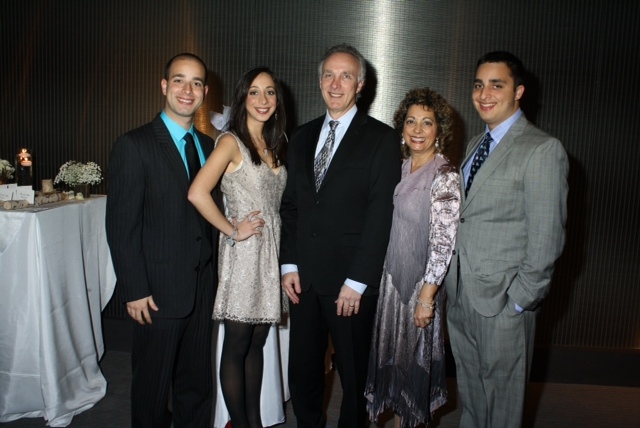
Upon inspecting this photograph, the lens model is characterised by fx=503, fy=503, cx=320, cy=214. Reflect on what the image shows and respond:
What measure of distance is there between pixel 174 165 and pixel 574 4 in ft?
8.91

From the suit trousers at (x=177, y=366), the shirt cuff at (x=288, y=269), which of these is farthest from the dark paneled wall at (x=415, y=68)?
the suit trousers at (x=177, y=366)

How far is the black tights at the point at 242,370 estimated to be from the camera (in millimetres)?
2213

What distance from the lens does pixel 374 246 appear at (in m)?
2.06

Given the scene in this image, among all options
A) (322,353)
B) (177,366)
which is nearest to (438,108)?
(322,353)

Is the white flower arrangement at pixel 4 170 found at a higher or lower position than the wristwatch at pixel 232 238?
higher

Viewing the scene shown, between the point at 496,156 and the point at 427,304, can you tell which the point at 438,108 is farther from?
the point at 427,304

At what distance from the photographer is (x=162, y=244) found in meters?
1.98

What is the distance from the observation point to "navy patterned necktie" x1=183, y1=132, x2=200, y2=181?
207 centimetres

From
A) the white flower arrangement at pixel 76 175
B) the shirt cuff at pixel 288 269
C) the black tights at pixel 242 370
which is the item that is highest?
the white flower arrangement at pixel 76 175

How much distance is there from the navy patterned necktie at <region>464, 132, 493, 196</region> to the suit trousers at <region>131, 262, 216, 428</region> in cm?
114

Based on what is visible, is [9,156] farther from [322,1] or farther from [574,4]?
Answer: [574,4]

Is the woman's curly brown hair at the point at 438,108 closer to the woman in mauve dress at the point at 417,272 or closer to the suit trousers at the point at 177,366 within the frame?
the woman in mauve dress at the point at 417,272

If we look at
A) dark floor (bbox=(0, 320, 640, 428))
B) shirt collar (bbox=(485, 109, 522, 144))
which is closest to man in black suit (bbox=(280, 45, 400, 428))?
shirt collar (bbox=(485, 109, 522, 144))

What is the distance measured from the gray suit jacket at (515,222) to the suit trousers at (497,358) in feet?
0.21
